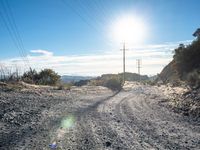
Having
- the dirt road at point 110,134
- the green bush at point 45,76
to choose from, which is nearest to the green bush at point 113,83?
the green bush at point 45,76

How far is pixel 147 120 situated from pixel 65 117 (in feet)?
12.0

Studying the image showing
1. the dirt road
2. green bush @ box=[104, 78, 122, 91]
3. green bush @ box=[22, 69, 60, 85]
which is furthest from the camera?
green bush @ box=[104, 78, 122, 91]

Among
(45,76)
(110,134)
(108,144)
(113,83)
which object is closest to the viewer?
(108,144)

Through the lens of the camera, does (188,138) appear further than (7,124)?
No

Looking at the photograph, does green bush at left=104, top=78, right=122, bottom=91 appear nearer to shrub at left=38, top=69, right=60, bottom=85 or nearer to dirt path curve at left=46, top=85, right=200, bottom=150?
shrub at left=38, top=69, right=60, bottom=85

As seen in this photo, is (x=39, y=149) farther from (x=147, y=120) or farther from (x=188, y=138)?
(x=147, y=120)

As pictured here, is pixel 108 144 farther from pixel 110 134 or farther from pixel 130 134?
pixel 130 134

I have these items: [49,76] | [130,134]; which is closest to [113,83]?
[49,76]

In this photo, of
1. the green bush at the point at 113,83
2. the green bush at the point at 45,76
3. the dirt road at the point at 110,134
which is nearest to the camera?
the dirt road at the point at 110,134

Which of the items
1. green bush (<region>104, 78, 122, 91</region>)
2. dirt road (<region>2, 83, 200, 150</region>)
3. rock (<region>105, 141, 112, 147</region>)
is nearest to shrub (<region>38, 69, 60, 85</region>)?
green bush (<region>104, 78, 122, 91</region>)

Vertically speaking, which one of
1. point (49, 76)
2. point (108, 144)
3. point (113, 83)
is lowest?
point (108, 144)

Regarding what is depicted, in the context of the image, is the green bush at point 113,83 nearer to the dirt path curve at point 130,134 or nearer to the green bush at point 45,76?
the green bush at point 45,76

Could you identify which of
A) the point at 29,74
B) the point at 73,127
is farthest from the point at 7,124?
the point at 29,74

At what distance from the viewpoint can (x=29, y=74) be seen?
40688 mm
